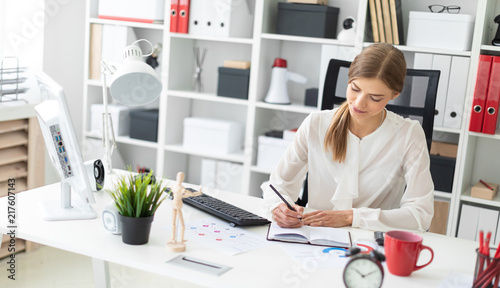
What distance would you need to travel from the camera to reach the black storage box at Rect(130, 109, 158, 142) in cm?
365

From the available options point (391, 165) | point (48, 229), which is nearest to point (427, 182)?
point (391, 165)

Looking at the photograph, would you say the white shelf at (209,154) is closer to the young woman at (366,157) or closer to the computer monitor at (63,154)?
the young woman at (366,157)

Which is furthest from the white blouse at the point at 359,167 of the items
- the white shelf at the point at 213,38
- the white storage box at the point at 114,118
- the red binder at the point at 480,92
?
the white storage box at the point at 114,118

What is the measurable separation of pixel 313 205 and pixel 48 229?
0.94m

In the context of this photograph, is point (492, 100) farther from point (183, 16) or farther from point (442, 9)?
point (183, 16)

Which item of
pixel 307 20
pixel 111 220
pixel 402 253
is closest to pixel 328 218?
pixel 402 253

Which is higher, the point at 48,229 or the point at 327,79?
the point at 327,79

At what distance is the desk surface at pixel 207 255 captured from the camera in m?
1.38

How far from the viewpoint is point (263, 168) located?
3400 mm

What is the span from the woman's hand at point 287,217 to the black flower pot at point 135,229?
411 millimetres

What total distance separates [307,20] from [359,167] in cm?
140

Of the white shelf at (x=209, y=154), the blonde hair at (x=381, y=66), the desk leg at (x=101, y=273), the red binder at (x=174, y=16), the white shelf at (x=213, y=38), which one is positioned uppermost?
the red binder at (x=174, y=16)

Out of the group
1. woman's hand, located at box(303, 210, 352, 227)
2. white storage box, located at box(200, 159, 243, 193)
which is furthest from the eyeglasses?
woman's hand, located at box(303, 210, 352, 227)

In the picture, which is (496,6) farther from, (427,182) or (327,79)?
(427,182)
